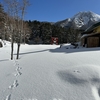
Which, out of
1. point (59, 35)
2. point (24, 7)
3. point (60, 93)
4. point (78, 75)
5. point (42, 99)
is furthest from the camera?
point (59, 35)

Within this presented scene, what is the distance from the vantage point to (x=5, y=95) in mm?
3928

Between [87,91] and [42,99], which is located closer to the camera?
[42,99]

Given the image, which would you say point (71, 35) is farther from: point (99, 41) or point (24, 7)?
point (24, 7)

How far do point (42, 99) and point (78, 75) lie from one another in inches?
74.7

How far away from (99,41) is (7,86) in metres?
14.3

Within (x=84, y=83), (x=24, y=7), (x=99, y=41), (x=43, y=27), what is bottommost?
(x=84, y=83)

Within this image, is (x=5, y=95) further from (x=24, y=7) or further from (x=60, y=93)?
(x=24, y=7)

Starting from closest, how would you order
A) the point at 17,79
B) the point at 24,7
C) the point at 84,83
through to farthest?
1. the point at 84,83
2. the point at 17,79
3. the point at 24,7

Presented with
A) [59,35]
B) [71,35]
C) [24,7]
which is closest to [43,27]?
[59,35]

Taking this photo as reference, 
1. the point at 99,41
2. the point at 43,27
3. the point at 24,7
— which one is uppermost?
the point at 43,27

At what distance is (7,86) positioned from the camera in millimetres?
4539

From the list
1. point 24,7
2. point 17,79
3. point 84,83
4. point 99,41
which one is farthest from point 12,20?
point 99,41

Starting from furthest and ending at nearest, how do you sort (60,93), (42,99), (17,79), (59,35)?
(59,35) → (17,79) → (60,93) → (42,99)

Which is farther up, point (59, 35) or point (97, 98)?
point (59, 35)
